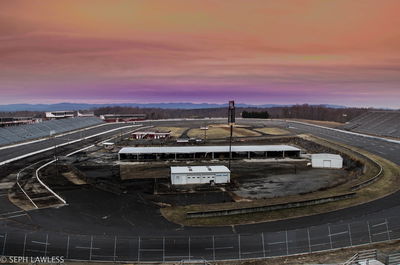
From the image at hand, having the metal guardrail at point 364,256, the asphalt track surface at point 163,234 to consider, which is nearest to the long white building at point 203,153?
the asphalt track surface at point 163,234

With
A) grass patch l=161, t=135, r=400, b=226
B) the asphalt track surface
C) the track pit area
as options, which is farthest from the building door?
the asphalt track surface

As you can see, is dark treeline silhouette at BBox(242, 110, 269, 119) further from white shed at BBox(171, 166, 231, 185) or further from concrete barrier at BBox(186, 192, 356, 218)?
concrete barrier at BBox(186, 192, 356, 218)

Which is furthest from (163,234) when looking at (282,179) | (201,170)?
(282,179)

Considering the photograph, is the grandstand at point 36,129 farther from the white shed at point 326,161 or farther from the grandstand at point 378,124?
the grandstand at point 378,124

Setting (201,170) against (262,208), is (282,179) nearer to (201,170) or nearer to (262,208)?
(201,170)

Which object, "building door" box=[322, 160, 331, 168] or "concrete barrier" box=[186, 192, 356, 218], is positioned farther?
"building door" box=[322, 160, 331, 168]

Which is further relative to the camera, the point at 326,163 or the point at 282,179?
the point at 326,163
